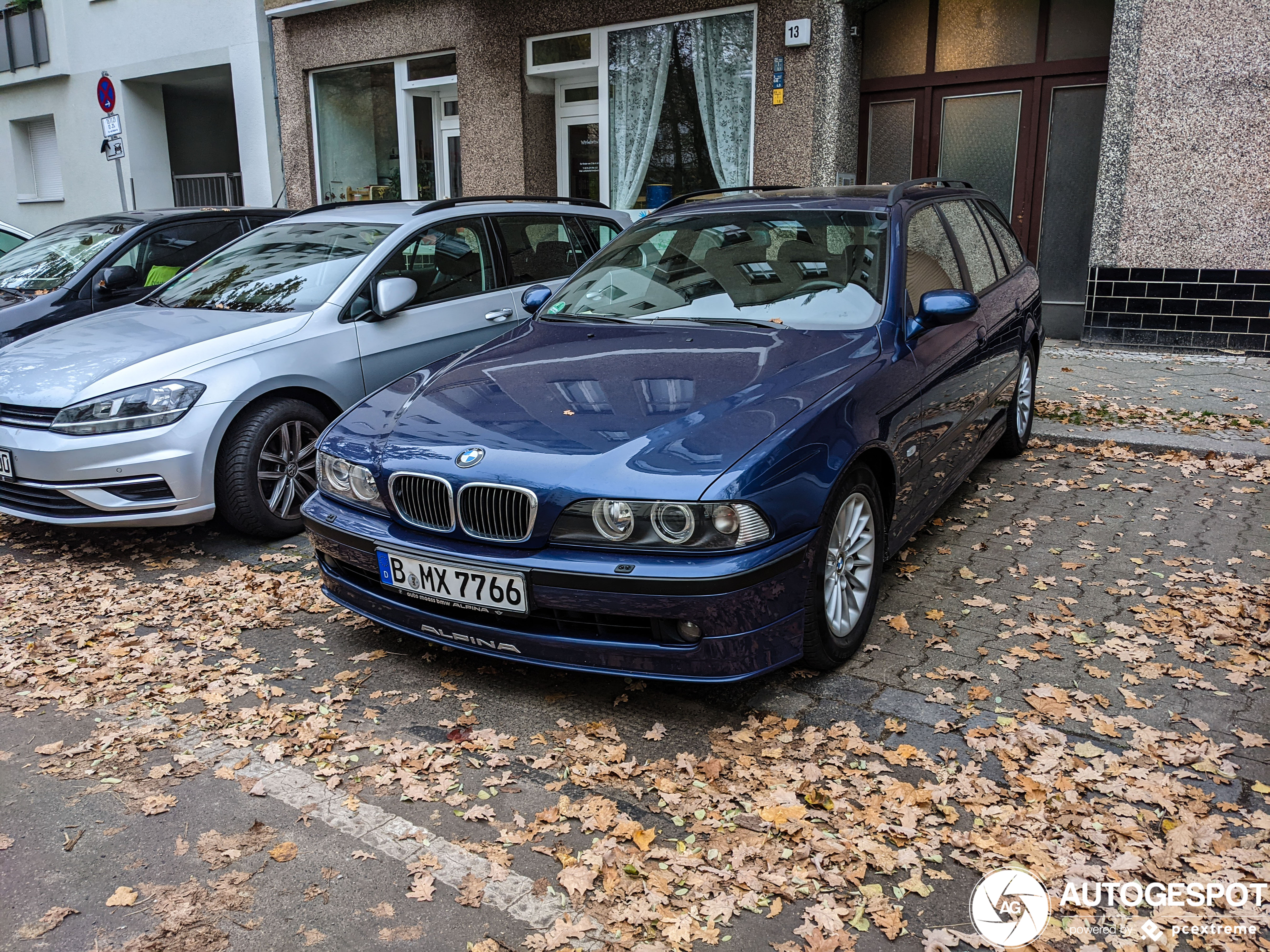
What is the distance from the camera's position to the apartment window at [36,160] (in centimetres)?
2144

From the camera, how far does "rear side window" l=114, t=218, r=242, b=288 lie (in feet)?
26.2

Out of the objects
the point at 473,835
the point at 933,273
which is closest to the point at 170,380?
the point at 473,835

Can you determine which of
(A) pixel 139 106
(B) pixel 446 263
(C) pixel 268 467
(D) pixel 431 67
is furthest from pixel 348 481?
(A) pixel 139 106

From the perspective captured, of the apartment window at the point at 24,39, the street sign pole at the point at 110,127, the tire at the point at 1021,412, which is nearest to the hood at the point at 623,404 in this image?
the tire at the point at 1021,412

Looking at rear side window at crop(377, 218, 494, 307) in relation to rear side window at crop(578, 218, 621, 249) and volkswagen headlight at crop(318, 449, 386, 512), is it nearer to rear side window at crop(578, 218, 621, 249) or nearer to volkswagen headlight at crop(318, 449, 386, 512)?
rear side window at crop(578, 218, 621, 249)

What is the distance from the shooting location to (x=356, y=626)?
170 inches

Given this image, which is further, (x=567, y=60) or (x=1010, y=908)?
(x=567, y=60)

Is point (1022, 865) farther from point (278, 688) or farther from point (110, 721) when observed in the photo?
point (110, 721)

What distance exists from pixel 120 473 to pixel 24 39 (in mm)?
20813

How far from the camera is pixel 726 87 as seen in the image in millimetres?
11492

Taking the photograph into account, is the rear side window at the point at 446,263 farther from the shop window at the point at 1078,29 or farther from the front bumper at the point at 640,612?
the shop window at the point at 1078,29

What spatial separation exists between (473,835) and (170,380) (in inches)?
126

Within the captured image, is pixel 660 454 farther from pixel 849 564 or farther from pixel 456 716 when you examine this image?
pixel 456 716

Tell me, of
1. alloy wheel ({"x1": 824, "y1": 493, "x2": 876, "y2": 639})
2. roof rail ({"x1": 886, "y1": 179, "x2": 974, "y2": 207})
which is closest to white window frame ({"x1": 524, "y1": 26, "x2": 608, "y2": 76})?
roof rail ({"x1": 886, "y1": 179, "x2": 974, "y2": 207})
